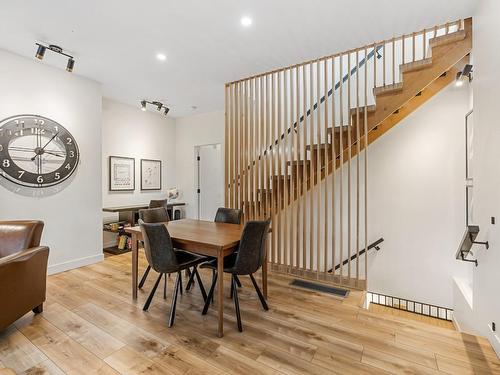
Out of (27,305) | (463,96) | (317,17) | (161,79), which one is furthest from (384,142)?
(27,305)

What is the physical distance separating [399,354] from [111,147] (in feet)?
17.5

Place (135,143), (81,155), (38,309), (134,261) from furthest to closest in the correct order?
1. (135,143)
2. (81,155)
3. (134,261)
4. (38,309)

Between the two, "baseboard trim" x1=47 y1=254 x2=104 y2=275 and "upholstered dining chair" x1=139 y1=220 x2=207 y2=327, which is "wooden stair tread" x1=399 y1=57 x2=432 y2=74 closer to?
"upholstered dining chair" x1=139 y1=220 x2=207 y2=327

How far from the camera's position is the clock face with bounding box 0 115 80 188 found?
3.22 metres

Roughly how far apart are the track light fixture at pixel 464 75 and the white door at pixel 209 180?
4.35m

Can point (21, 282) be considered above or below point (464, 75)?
below

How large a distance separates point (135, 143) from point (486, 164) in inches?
220

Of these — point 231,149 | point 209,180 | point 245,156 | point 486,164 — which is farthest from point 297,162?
point 209,180

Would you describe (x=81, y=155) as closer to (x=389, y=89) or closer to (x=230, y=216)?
(x=230, y=216)

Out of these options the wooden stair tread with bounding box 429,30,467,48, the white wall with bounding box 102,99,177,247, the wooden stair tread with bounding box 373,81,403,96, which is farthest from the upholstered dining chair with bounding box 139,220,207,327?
the wooden stair tread with bounding box 429,30,467,48

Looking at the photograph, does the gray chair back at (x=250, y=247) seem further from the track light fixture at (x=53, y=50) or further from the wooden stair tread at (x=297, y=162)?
the track light fixture at (x=53, y=50)

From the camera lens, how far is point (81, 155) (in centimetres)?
396

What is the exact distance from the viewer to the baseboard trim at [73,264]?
3.64 m

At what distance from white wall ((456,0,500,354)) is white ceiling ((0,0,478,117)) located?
451 millimetres
